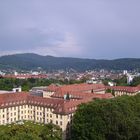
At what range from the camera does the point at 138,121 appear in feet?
182

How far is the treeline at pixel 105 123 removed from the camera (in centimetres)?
5394

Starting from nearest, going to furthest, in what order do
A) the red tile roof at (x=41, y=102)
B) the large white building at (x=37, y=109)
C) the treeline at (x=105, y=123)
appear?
the treeline at (x=105, y=123) < the large white building at (x=37, y=109) < the red tile roof at (x=41, y=102)

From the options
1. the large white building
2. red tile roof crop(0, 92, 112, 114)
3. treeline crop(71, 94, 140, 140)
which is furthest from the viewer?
red tile roof crop(0, 92, 112, 114)

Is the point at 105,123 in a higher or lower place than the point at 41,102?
lower

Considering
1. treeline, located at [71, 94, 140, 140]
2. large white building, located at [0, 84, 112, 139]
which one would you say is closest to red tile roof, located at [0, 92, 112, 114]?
large white building, located at [0, 84, 112, 139]

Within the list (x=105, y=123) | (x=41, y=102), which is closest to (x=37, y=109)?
(x=41, y=102)

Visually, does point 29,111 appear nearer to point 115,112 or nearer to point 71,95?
point 71,95

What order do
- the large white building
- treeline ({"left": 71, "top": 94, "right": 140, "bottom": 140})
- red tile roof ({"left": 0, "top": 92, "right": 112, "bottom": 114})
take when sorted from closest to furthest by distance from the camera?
treeline ({"left": 71, "top": 94, "right": 140, "bottom": 140}) → the large white building → red tile roof ({"left": 0, "top": 92, "right": 112, "bottom": 114})

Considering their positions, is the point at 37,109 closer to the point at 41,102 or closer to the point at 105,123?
the point at 41,102

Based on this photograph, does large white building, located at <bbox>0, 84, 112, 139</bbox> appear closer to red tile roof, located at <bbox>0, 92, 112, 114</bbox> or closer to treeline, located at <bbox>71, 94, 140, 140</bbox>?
red tile roof, located at <bbox>0, 92, 112, 114</bbox>

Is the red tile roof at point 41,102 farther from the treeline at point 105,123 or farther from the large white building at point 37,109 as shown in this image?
the treeline at point 105,123

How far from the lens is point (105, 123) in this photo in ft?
180

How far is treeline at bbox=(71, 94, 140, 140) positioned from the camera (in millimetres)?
53938

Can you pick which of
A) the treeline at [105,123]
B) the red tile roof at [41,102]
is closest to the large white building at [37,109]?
the red tile roof at [41,102]
